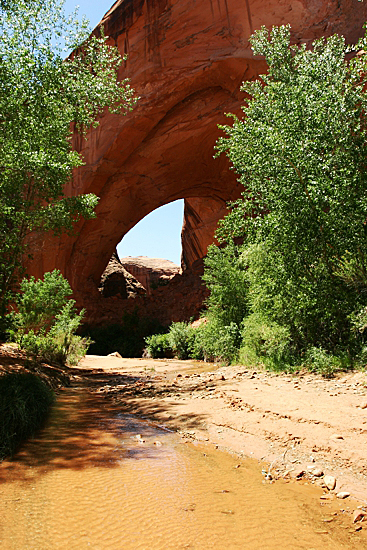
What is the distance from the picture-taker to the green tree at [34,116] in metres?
6.14

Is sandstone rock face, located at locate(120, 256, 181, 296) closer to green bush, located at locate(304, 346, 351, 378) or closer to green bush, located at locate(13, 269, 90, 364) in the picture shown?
green bush, located at locate(13, 269, 90, 364)

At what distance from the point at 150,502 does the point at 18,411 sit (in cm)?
214

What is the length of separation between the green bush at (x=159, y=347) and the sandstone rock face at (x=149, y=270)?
1896cm

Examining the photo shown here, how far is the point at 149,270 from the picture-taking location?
42.7m

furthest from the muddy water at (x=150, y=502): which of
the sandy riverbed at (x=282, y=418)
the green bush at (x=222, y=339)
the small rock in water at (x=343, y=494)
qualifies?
the green bush at (x=222, y=339)

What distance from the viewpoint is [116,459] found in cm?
339

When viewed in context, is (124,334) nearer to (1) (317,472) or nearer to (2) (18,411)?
(2) (18,411)

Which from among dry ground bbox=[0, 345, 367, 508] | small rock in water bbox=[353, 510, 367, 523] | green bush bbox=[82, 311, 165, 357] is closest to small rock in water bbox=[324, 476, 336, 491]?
dry ground bbox=[0, 345, 367, 508]

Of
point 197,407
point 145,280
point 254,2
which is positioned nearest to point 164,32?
point 254,2

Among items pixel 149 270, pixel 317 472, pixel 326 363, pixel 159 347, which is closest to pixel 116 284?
pixel 149 270

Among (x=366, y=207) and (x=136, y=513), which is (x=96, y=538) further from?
(x=366, y=207)

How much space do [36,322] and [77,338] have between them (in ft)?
11.8

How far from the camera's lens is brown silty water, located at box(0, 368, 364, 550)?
82.1 inches

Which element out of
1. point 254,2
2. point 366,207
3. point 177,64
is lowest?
point 366,207
